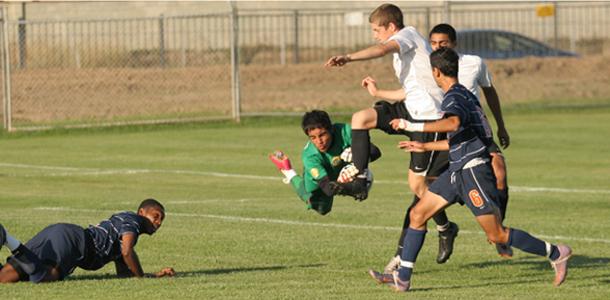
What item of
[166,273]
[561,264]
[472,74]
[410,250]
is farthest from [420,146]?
[166,273]

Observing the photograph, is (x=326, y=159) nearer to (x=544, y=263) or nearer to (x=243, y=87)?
(x=544, y=263)

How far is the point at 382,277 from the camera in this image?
1248 centimetres

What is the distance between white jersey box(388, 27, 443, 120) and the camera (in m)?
13.1

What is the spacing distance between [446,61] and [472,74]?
81.4 inches

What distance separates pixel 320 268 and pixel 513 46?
24.9m

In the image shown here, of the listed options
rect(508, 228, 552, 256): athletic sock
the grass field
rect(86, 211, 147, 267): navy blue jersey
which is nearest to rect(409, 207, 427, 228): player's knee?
the grass field

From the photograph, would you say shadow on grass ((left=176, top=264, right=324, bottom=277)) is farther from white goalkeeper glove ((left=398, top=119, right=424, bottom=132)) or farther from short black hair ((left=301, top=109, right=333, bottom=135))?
white goalkeeper glove ((left=398, top=119, right=424, bottom=132))

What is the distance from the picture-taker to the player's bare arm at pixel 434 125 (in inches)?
449

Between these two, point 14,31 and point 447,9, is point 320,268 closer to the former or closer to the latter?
point 447,9

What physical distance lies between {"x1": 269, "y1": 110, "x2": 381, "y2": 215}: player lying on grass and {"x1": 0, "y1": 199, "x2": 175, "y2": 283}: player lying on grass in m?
1.39

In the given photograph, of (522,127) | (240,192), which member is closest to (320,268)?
(240,192)

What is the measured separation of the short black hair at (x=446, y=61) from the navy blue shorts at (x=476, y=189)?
76 centimetres

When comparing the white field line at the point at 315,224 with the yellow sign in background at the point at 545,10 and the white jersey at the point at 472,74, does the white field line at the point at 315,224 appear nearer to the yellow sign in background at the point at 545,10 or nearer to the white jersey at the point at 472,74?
the white jersey at the point at 472,74

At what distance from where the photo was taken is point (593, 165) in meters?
24.2
